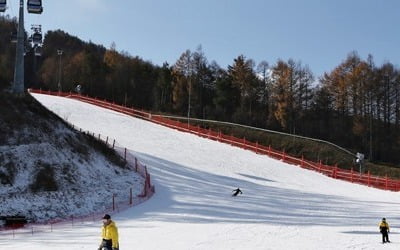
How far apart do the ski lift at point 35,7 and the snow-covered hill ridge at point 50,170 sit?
6.23 m

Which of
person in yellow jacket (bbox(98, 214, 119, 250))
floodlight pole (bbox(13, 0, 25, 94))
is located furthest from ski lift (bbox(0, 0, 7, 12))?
person in yellow jacket (bbox(98, 214, 119, 250))

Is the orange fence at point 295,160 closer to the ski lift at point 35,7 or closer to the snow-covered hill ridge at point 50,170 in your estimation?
the snow-covered hill ridge at point 50,170

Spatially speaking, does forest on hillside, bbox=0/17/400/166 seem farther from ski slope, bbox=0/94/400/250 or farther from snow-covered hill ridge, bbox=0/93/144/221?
snow-covered hill ridge, bbox=0/93/144/221

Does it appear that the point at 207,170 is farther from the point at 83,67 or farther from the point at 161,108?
the point at 83,67

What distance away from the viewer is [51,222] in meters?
22.2

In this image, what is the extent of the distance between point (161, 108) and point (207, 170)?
5367 cm

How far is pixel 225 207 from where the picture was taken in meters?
26.4

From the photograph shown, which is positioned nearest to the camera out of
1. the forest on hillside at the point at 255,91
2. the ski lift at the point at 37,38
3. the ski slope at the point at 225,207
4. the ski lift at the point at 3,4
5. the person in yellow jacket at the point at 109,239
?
the person in yellow jacket at the point at 109,239

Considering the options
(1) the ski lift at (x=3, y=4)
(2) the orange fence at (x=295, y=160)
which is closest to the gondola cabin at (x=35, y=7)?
(1) the ski lift at (x=3, y=4)

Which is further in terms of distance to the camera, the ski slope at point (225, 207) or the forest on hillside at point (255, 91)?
the forest on hillside at point (255, 91)

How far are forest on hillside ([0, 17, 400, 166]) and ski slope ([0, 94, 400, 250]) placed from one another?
29.7 metres

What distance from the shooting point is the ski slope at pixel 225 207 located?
60.1 feet

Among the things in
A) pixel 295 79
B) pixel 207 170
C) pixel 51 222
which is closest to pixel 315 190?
pixel 207 170

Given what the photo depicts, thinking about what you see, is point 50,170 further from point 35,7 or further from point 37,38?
point 37,38
